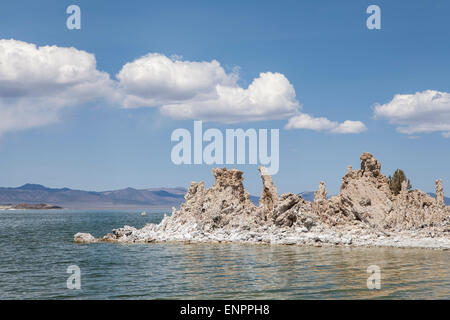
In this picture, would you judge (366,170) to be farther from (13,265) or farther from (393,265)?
(13,265)

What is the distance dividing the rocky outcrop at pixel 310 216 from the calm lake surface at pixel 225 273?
21.0 feet

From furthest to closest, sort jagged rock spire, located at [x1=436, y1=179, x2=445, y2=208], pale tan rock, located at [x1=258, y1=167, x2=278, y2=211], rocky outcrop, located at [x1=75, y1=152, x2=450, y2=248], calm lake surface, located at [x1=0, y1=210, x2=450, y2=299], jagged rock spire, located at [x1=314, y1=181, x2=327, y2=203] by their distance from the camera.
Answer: pale tan rock, located at [x1=258, y1=167, x2=278, y2=211]
jagged rock spire, located at [x1=314, y1=181, x2=327, y2=203]
jagged rock spire, located at [x1=436, y1=179, x2=445, y2=208]
rocky outcrop, located at [x1=75, y1=152, x2=450, y2=248]
calm lake surface, located at [x1=0, y1=210, x2=450, y2=299]

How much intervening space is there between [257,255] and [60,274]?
18.9 m

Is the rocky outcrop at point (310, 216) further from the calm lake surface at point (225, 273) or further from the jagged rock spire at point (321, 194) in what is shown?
the calm lake surface at point (225, 273)

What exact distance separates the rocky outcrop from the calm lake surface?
639 cm

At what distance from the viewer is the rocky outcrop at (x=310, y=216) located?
56.2 meters

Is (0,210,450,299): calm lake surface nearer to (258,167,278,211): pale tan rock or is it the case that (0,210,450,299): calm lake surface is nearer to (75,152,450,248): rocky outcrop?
(75,152,450,248): rocky outcrop

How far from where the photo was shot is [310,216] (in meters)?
60.0

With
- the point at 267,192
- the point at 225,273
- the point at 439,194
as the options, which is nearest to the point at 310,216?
the point at 267,192

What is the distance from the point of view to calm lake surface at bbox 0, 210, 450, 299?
92.8ft

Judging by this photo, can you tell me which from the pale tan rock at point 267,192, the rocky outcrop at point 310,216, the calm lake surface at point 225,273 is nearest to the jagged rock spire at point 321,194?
the rocky outcrop at point 310,216

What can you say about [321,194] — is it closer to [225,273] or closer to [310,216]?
[310,216]

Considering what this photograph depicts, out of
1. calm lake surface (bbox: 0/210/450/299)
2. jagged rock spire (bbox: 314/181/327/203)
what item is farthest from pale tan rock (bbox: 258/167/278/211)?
calm lake surface (bbox: 0/210/450/299)
